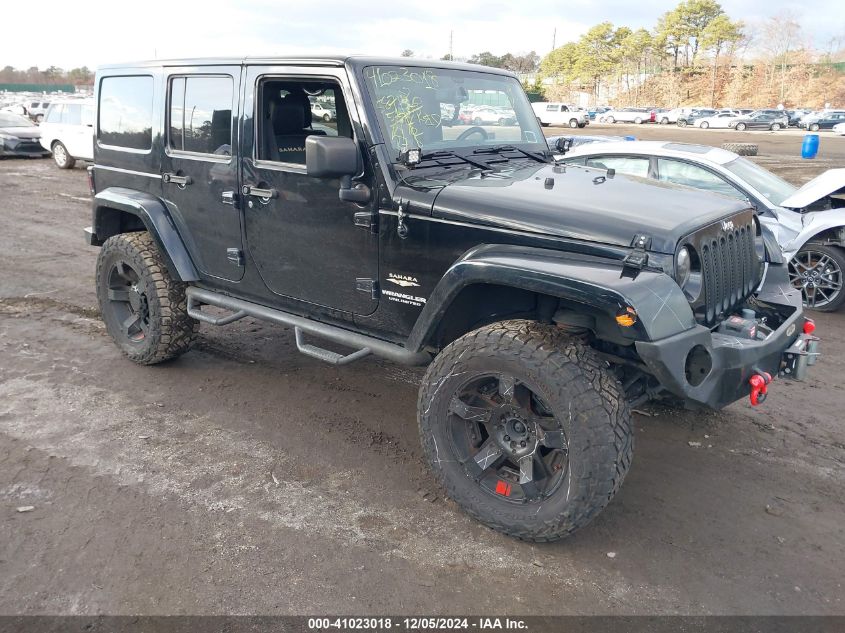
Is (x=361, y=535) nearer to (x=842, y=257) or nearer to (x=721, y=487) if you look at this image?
(x=721, y=487)

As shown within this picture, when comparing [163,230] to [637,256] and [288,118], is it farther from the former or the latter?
[637,256]

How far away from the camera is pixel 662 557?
3.09 metres

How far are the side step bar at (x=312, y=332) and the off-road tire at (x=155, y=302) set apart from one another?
15 centimetres

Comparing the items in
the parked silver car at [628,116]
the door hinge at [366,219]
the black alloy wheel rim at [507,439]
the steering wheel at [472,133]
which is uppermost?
the parked silver car at [628,116]

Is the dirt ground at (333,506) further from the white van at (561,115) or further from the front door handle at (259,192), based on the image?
the white van at (561,115)

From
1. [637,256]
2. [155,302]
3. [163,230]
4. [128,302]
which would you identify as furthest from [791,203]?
[128,302]

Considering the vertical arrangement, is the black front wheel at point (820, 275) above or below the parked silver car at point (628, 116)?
below

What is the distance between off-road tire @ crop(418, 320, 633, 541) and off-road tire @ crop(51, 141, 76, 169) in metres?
17.8

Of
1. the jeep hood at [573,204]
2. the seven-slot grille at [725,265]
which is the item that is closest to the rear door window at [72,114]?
the jeep hood at [573,204]

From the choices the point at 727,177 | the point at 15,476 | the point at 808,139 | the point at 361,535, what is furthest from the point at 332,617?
the point at 808,139

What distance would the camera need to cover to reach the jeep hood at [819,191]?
672 cm

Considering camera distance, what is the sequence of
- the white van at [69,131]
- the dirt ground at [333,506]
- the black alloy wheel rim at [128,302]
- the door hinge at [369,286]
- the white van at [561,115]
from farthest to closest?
the white van at [561,115]
the white van at [69,131]
the black alloy wheel rim at [128,302]
the door hinge at [369,286]
the dirt ground at [333,506]

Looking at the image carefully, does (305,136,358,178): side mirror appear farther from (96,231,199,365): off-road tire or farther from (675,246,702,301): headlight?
(96,231,199,365): off-road tire

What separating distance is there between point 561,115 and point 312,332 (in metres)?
45.9
